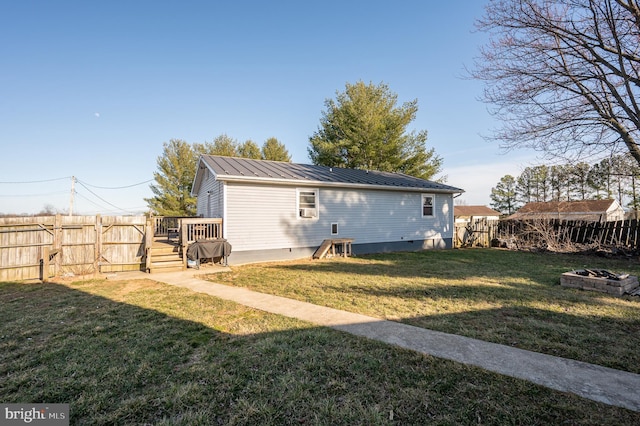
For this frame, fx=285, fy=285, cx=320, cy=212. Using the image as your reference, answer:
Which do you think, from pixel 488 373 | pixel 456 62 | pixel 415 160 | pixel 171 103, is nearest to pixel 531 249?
pixel 456 62

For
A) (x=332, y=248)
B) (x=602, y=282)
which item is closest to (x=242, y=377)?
(x=602, y=282)

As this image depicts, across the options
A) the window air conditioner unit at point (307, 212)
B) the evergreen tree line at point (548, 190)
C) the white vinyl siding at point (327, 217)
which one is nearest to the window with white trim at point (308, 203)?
the window air conditioner unit at point (307, 212)

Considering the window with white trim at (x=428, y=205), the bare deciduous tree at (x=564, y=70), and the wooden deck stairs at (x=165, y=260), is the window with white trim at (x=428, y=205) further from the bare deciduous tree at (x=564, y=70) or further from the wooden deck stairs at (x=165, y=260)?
the wooden deck stairs at (x=165, y=260)

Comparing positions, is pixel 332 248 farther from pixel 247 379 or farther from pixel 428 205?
pixel 247 379

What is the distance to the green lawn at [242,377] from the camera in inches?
85.3

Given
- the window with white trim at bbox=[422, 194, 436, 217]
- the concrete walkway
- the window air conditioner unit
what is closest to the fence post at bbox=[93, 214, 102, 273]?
the concrete walkway

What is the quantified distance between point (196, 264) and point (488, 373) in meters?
8.72

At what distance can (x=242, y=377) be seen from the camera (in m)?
2.74

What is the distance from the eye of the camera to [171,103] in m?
17.1

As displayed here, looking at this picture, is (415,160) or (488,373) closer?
(488,373)

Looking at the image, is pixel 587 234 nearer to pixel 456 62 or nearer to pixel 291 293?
pixel 456 62

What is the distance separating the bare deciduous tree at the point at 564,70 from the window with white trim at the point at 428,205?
312 inches

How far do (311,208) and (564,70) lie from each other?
8540 mm

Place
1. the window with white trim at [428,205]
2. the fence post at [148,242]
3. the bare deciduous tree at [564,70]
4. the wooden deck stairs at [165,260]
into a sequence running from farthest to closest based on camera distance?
1. the window with white trim at [428,205]
2. the wooden deck stairs at [165,260]
3. the fence post at [148,242]
4. the bare deciduous tree at [564,70]
